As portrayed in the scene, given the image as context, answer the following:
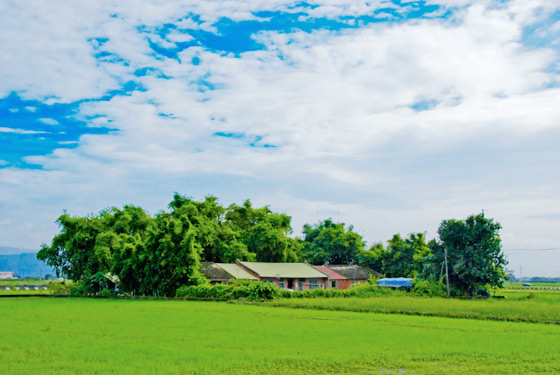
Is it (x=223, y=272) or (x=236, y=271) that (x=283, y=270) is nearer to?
(x=236, y=271)

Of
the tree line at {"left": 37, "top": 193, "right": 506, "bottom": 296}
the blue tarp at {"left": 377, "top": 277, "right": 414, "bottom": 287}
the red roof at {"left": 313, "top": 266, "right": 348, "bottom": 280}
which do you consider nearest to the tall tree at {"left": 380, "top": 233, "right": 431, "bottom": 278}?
the tree line at {"left": 37, "top": 193, "right": 506, "bottom": 296}

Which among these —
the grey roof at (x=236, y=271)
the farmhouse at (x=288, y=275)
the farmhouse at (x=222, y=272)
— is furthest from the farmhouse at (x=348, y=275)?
the farmhouse at (x=222, y=272)

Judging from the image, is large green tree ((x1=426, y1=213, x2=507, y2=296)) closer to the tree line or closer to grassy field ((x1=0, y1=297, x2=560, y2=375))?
the tree line

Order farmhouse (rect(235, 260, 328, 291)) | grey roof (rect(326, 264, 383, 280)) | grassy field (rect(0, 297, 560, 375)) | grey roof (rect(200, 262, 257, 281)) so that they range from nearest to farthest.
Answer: grassy field (rect(0, 297, 560, 375)) → grey roof (rect(200, 262, 257, 281)) → farmhouse (rect(235, 260, 328, 291)) → grey roof (rect(326, 264, 383, 280))

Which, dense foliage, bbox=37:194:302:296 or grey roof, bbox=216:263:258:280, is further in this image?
grey roof, bbox=216:263:258:280

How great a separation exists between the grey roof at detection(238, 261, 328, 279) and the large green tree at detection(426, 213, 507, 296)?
39.3 ft

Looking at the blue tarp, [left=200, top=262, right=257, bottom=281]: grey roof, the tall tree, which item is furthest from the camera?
the tall tree

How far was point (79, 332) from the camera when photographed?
16.7 metres

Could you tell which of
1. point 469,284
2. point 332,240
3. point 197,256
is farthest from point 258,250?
point 469,284

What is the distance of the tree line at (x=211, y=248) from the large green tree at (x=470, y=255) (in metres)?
0.08

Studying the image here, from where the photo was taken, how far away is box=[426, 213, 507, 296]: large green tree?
40.2 meters

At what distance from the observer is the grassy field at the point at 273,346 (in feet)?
35.3

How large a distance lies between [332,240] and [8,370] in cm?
5621

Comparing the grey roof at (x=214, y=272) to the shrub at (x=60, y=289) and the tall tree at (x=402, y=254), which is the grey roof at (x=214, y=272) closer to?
the shrub at (x=60, y=289)
